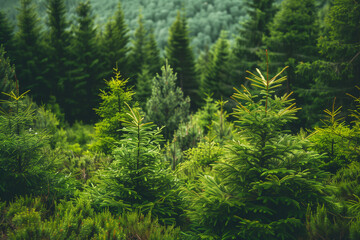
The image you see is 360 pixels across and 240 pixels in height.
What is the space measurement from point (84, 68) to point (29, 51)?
4.59 metres

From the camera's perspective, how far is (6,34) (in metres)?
18.9

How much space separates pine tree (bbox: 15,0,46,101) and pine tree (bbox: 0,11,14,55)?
45 centimetres

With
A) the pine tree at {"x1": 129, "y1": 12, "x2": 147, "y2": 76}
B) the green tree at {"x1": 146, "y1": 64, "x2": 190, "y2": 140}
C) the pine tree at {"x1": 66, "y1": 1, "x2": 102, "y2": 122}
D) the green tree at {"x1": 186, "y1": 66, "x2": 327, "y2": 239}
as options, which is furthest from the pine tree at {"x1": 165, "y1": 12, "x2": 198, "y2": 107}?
the green tree at {"x1": 186, "y1": 66, "x2": 327, "y2": 239}

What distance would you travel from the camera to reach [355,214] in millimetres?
3869

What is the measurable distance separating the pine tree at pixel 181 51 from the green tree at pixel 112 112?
17644 millimetres

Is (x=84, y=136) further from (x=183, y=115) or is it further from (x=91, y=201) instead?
(x=91, y=201)

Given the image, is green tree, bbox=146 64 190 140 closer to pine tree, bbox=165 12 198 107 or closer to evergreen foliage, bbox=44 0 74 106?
evergreen foliage, bbox=44 0 74 106

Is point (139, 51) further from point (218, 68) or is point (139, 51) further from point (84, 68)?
point (218, 68)

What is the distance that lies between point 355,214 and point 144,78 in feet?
67.2

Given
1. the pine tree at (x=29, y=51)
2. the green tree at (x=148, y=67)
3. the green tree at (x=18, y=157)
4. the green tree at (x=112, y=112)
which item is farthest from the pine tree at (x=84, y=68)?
the green tree at (x=18, y=157)

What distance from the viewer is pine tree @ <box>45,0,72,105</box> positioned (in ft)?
67.4

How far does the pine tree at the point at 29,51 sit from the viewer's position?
1930 cm

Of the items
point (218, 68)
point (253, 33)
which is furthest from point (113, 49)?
point (253, 33)

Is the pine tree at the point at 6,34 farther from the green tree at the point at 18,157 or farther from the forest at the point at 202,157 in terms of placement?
the green tree at the point at 18,157
